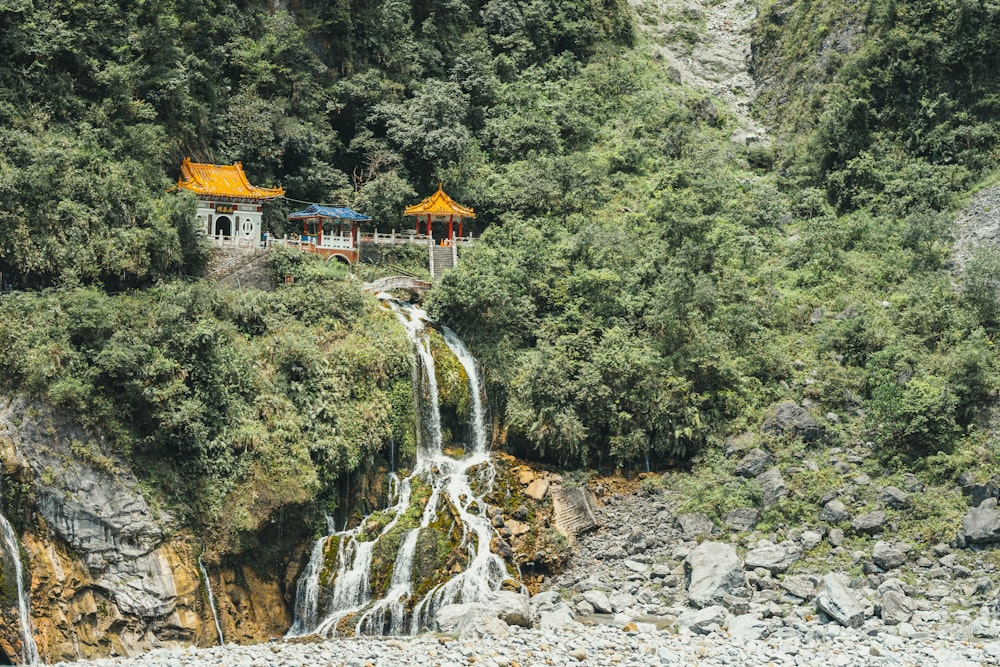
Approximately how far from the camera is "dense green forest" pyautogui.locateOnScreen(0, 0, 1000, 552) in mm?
27594

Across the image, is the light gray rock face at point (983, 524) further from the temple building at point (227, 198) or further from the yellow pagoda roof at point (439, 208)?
the temple building at point (227, 198)

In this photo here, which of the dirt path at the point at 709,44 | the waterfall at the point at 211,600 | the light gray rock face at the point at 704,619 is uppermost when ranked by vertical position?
the dirt path at the point at 709,44

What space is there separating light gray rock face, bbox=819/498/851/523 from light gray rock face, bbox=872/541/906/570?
1.73 meters

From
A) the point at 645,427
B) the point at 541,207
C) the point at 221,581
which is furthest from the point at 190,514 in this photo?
the point at 541,207

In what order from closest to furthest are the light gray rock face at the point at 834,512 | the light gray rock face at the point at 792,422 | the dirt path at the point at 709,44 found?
1. the light gray rock face at the point at 834,512
2. the light gray rock face at the point at 792,422
3. the dirt path at the point at 709,44

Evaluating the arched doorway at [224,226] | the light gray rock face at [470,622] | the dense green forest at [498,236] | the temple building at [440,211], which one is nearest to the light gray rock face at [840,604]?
the dense green forest at [498,236]

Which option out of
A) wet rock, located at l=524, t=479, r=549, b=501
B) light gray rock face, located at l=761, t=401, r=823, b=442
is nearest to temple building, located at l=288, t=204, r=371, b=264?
wet rock, located at l=524, t=479, r=549, b=501

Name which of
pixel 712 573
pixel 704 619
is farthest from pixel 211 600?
pixel 712 573

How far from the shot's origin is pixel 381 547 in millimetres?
27781

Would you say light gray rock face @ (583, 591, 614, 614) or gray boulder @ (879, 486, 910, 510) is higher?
gray boulder @ (879, 486, 910, 510)

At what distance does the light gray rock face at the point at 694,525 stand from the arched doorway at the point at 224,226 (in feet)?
63.1

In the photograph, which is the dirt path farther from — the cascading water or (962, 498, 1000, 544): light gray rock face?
(962, 498, 1000, 544): light gray rock face

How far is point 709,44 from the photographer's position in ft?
215

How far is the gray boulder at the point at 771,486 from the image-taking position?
96.3 ft
